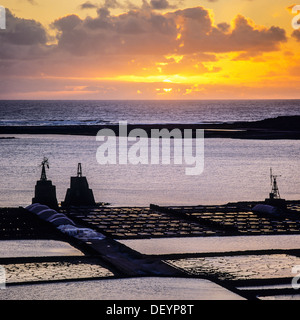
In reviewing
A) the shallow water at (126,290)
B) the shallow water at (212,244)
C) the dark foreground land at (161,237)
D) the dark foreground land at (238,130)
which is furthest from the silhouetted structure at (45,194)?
the dark foreground land at (238,130)

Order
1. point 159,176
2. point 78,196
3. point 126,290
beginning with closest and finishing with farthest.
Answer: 1. point 126,290
2. point 78,196
3. point 159,176

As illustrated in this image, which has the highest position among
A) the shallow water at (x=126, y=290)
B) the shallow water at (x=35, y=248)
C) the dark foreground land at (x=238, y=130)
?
the dark foreground land at (x=238, y=130)

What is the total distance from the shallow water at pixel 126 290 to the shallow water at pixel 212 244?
13.3ft

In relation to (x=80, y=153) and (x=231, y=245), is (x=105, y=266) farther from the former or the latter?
(x=80, y=153)

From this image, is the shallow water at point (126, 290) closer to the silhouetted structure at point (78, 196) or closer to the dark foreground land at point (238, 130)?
the silhouetted structure at point (78, 196)

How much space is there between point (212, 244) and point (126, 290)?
22.9 ft

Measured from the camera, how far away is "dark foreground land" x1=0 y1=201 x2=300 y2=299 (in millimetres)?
18938

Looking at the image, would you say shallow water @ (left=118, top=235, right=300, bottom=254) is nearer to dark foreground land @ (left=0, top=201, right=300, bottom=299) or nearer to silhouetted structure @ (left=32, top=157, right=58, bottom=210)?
dark foreground land @ (left=0, top=201, right=300, bottom=299)

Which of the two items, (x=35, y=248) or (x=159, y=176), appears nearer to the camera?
(x=35, y=248)

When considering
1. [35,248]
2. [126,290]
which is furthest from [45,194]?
[126,290]

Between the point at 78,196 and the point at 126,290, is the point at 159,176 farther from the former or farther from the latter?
the point at 126,290

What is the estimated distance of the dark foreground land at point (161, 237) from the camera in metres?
18.9

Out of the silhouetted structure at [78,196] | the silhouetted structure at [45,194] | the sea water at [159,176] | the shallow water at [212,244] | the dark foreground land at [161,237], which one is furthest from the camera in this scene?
the sea water at [159,176]

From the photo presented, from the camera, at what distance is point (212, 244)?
23656 mm
